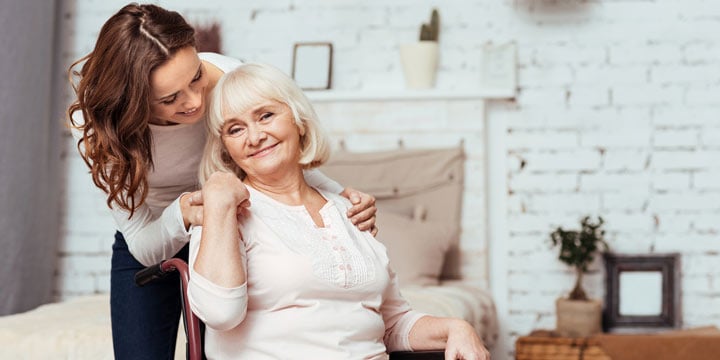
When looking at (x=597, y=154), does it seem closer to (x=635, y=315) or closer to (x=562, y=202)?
(x=562, y=202)

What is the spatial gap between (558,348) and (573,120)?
105cm

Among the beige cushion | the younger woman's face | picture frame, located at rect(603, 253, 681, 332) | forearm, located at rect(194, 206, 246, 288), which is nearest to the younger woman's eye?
the younger woman's face

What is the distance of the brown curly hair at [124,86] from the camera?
6.03ft

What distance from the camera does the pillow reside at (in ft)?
12.0

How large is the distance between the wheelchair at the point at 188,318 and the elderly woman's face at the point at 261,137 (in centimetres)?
25

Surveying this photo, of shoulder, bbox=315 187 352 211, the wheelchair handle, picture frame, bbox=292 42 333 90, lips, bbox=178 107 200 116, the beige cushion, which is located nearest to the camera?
the wheelchair handle

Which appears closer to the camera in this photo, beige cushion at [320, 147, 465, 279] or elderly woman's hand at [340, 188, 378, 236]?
elderly woman's hand at [340, 188, 378, 236]

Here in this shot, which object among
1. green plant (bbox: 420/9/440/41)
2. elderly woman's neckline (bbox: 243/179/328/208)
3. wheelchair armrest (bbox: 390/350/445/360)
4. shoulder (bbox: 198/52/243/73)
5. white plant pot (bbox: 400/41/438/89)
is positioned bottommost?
wheelchair armrest (bbox: 390/350/445/360)

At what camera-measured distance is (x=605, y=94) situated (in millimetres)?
4133

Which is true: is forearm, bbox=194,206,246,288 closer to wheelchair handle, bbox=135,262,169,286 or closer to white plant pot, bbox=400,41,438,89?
wheelchair handle, bbox=135,262,169,286

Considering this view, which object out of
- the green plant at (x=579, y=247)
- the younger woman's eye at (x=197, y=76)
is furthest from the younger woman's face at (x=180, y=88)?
the green plant at (x=579, y=247)

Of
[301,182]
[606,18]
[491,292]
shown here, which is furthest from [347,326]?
[606,18]

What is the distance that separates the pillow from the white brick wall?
1.24 ft

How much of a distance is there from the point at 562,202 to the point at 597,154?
26 centimetres
